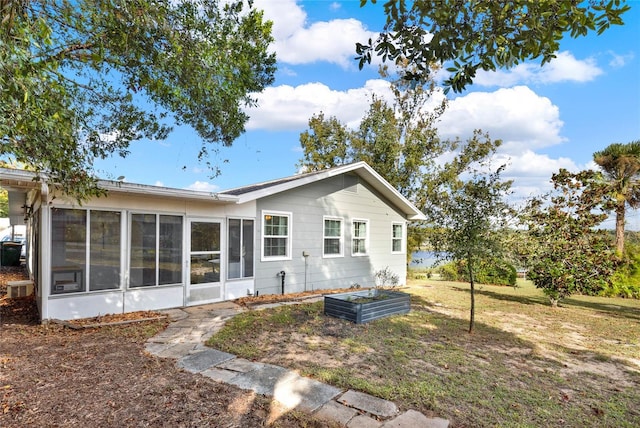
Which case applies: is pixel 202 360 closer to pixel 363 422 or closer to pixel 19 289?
pixel 363 422

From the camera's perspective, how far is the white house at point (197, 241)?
6.48 meters

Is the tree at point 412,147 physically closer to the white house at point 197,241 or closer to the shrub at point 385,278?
the shrub at point 385,278

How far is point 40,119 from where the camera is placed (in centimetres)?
334

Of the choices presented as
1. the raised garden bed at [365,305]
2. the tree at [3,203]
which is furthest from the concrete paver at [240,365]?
the tree at [3,203]

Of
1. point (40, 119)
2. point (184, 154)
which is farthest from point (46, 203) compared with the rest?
point (40, 119)

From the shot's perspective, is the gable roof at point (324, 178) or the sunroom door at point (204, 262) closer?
the sunroom door at point (204, 262)

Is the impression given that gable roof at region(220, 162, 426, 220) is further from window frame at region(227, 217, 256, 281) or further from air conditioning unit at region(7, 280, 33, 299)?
air conditioning unit at region(7, 280, 33, 299)

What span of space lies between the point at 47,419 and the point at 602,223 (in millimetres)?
12422

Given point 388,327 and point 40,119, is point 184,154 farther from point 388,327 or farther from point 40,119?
point 388,327

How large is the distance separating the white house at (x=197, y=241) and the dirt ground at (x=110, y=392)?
161cm

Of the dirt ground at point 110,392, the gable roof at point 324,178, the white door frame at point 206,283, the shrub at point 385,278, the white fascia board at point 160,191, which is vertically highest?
the gable roof at point 324,178

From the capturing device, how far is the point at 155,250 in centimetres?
755

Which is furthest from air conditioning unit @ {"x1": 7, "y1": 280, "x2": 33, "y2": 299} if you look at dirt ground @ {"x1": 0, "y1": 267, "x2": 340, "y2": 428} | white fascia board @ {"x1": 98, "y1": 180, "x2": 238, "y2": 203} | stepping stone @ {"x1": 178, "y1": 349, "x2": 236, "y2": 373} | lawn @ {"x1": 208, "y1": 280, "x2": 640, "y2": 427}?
stepping stone @ {"x1": 178, "y1": 349, "x2": 236, "y2": 373}

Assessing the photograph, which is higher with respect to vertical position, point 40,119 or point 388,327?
point 40,119
